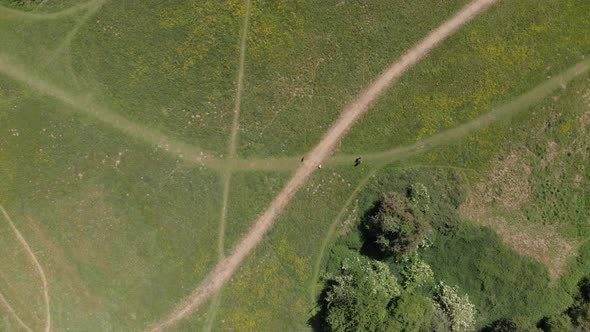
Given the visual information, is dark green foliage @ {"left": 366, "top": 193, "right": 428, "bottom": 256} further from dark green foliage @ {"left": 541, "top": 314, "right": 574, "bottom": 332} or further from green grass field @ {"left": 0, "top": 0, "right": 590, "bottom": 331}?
dark green foliage @ {"left": 541, "top": 314, "right": 574, "bottom": 332}

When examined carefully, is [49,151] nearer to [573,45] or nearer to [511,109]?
[511,109]

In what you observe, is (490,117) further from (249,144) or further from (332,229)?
(249,144)

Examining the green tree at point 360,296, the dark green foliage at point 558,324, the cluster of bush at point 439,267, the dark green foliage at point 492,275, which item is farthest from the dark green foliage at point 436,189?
the dark green foliage at point 558,324

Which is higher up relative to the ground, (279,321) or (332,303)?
(332,303)

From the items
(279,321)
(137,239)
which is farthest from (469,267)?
(137,239)

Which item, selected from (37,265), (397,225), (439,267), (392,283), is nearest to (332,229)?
(397,225)

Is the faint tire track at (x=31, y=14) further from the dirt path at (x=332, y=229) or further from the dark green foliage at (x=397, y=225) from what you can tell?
the dark green foliage at (x=397, y=225)

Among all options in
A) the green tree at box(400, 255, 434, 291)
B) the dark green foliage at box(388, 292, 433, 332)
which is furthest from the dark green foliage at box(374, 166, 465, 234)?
the dark green foliage at box(388, 292, 433, 332)
